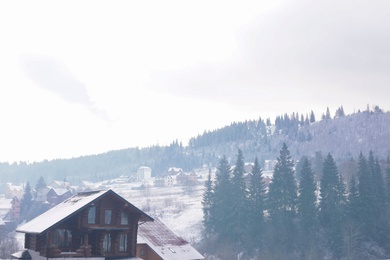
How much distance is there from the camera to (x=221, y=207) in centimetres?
9256

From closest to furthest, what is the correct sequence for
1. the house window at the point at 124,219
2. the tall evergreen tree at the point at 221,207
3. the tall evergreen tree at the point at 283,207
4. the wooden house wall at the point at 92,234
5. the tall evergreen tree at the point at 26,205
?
the wooden house wall at the point at 92,234
the house window at the point at 124,219
the tall evergreen tree at the point at 283,207
the tall evergreen tree at the point at 221,207
the tall evergreen tree at the point at 26,205

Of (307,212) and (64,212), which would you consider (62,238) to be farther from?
(307,212)

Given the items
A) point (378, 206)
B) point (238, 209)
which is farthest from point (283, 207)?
point (378, 206)

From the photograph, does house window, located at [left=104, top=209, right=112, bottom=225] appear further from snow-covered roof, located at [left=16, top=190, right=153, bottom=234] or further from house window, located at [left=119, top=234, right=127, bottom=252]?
house window, located at [left=119, top=234, right=127, bottom=252]

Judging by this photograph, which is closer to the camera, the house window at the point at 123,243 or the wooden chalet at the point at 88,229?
the wooden chalet at the point at 88,229

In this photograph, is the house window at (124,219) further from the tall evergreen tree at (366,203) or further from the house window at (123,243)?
the tall evergreen tree at (366,203)

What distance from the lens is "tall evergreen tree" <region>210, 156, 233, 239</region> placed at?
299 ft

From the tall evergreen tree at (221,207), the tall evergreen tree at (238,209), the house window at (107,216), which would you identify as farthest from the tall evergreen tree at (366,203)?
the house window at (107,216)

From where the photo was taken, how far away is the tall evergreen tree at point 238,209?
8800 cm

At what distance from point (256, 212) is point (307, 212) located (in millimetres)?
9150

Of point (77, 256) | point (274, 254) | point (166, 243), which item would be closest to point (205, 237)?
point (274, 254)

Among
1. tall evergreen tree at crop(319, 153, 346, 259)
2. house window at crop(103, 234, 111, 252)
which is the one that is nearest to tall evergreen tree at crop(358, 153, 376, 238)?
tall evergreen tree at crop(319, 153, 346, 259)

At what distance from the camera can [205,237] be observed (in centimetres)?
Answer: 9406

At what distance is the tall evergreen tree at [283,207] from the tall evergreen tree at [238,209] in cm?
512
